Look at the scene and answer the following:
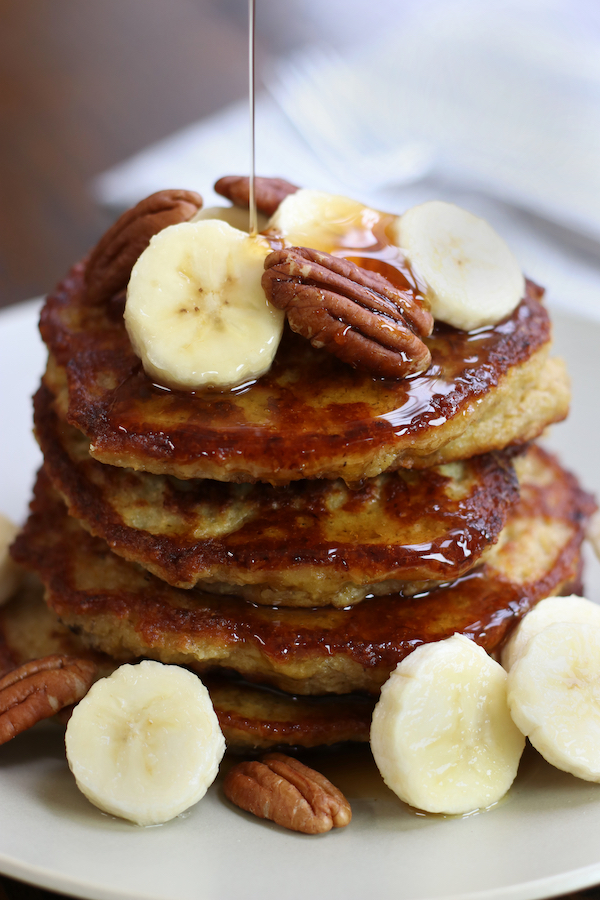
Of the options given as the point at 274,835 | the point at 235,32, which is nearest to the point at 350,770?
the point at 274,835

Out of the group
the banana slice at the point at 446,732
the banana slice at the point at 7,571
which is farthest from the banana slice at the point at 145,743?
the banana slice at the point at 7,571

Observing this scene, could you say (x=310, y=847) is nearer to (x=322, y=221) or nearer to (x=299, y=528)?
(x=299, y=528)

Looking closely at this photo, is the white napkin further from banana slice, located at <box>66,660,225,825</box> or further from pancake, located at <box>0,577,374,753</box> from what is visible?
banana slice, located at <box>66,660,225,825</box>

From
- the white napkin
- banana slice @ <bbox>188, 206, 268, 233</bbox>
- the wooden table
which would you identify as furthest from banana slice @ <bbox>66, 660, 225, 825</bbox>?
the white napkin

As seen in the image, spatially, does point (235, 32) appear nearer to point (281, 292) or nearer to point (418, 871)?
point (281, 292)

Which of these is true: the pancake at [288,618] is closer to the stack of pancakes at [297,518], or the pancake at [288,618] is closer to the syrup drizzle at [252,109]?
the stack of pancakes at [297,518]
